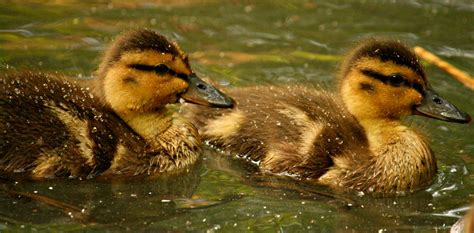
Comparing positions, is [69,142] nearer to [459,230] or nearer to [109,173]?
[109,173]

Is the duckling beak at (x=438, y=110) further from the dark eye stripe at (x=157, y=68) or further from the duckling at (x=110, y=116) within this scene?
the dark eye stripe at (x=157, y=68)

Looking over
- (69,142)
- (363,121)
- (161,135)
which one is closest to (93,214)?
(69,142)

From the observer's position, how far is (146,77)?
5.30 m

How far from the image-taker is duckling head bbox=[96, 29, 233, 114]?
17.2ft

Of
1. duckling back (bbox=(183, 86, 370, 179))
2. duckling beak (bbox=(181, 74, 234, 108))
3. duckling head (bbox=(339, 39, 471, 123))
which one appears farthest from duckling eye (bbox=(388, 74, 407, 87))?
duckling beak (bbox=(181, 74, 234, 108))

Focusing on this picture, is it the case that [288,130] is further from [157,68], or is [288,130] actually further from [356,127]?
[157,68]

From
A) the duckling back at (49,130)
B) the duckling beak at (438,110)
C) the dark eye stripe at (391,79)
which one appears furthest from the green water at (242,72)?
the dark eye stripe at (391,79)

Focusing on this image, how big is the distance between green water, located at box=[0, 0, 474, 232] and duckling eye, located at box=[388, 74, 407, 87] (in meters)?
0.54

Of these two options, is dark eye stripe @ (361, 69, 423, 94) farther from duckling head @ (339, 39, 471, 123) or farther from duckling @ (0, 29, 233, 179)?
duckling @ (0, 29, 233, 179)

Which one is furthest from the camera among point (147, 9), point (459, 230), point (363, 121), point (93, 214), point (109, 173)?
point (147, 9)

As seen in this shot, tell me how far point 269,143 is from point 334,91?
1.96ft

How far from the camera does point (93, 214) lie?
15.8 ft

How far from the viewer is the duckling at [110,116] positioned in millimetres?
4953

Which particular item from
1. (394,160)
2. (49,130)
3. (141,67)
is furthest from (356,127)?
(49,130)
